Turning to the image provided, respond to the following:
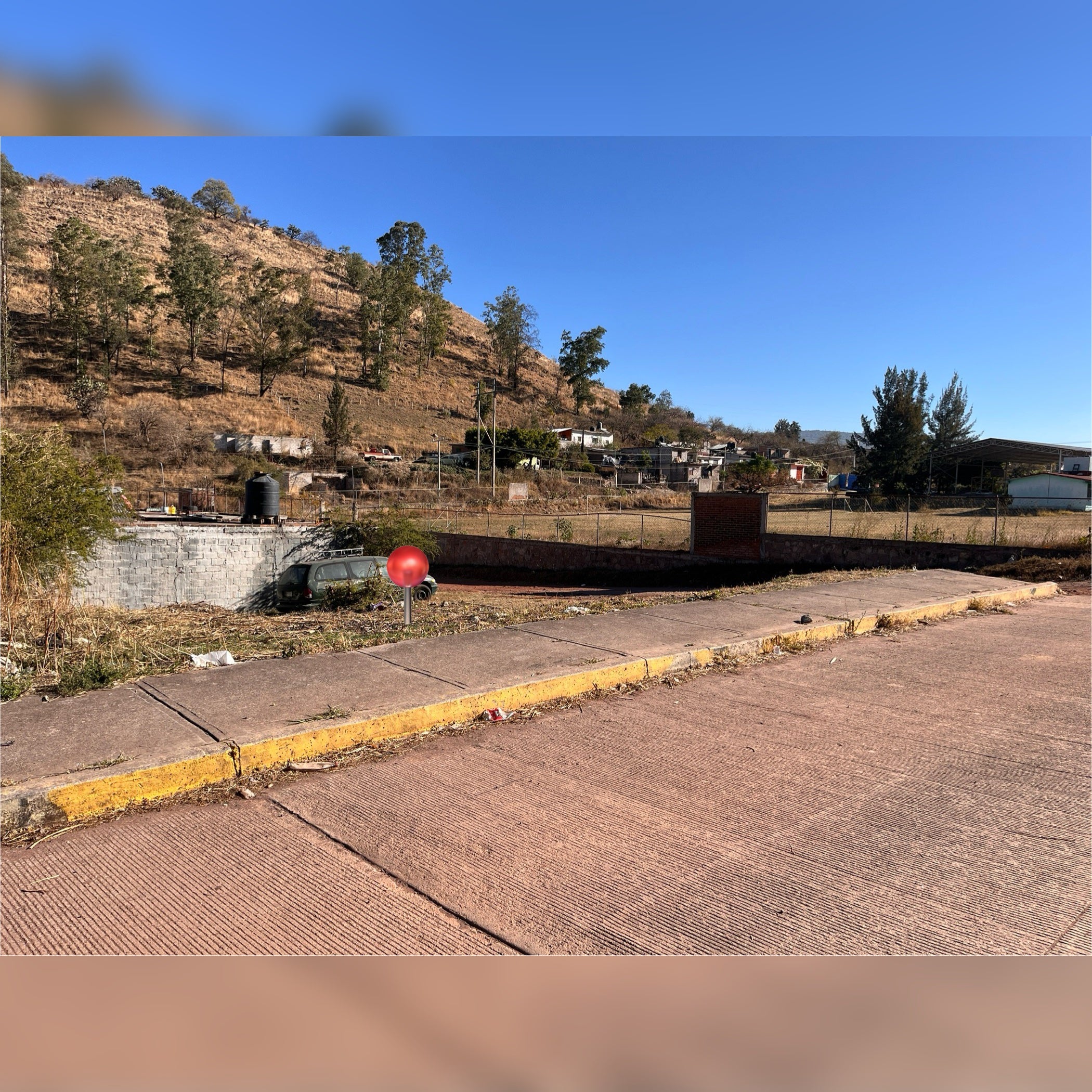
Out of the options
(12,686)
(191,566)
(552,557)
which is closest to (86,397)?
(552,557)

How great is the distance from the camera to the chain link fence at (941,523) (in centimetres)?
2039

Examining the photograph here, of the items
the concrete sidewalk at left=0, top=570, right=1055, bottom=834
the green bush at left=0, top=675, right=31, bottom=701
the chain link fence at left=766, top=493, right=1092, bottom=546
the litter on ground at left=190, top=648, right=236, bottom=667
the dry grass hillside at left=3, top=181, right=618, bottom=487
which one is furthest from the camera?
the dry grass hillside at left=3, top=181, right=618, bottom=487

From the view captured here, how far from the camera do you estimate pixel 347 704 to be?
17.6 feet

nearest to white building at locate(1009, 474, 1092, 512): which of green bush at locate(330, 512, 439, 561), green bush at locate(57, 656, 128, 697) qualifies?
green bush at locate(330, 512, 439, 561)

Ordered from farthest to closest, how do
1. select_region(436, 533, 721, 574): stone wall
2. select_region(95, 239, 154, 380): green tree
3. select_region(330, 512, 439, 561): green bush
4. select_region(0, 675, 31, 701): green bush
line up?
select_region(95, 239, 154, 380): green tree
select_region(436, 533, 721, 574): stone wall
select_region(330, 512, 439, 561): green bush
select_region(0, 675, 31, 701): green bush

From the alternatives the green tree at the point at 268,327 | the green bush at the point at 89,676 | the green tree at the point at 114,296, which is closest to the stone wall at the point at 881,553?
the green bush at the point at 89,676

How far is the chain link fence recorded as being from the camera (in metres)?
20.4

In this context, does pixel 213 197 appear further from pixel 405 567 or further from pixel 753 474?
pixel 405 567

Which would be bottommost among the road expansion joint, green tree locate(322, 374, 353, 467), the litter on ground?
the road expansion joint

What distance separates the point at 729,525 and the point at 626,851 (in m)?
21.7

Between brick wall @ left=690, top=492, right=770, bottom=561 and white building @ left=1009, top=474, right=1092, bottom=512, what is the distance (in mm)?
20900

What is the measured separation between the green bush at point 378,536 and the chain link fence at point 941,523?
35.1 feet

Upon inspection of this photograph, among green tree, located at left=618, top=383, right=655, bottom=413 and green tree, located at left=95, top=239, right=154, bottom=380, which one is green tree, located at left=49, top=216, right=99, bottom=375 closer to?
green tree, located at left=95, top=239, right=154, bottom=380

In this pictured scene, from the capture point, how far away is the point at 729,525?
2456 cm
